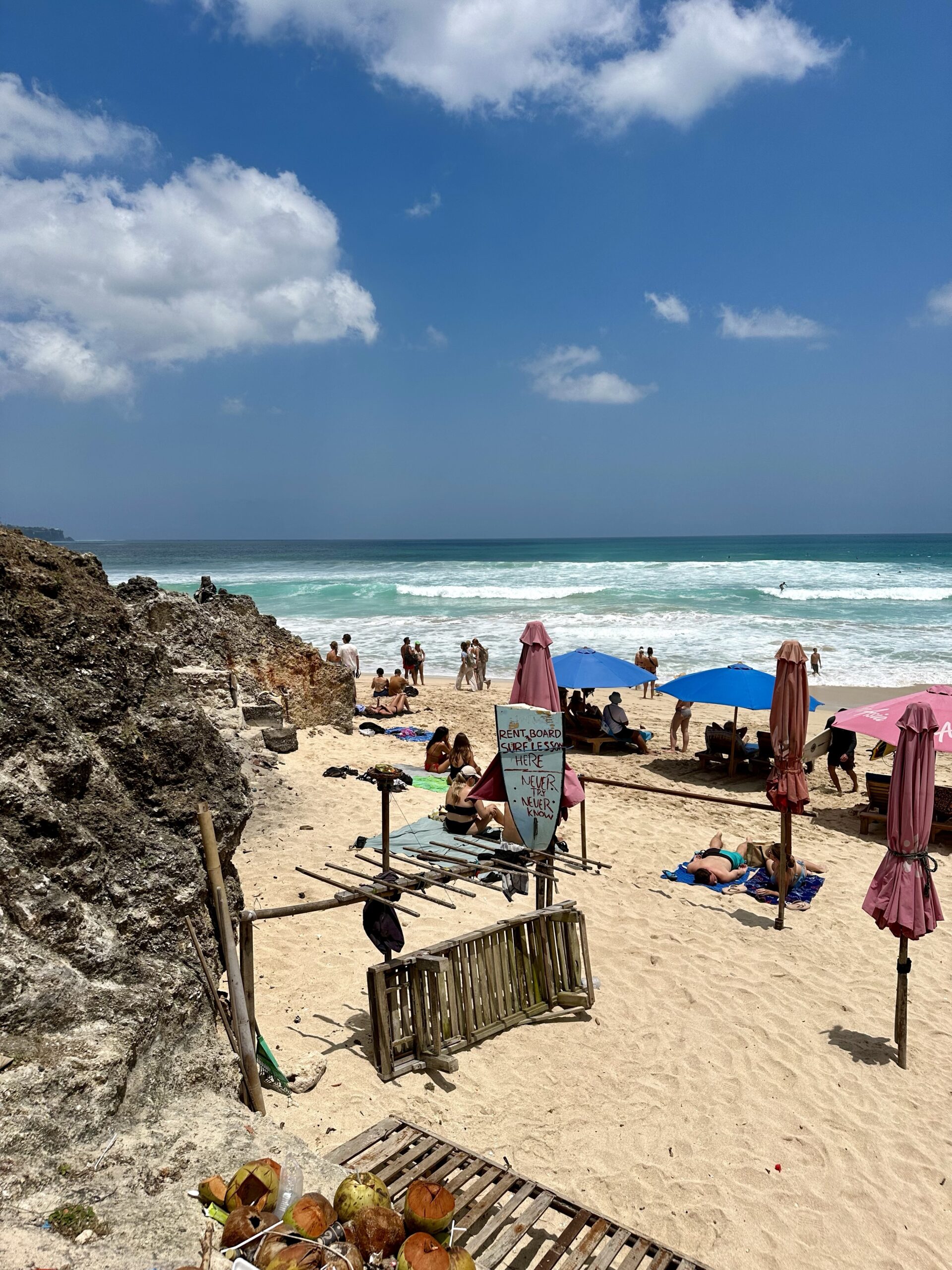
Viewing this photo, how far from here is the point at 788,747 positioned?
7.41 m

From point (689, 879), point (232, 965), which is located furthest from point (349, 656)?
point (232, 965)

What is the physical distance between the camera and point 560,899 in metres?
7.71

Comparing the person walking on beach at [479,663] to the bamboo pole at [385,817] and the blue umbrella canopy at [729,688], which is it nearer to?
the blue umbrella canopy at [729,688]

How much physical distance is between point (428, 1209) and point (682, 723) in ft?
38.6

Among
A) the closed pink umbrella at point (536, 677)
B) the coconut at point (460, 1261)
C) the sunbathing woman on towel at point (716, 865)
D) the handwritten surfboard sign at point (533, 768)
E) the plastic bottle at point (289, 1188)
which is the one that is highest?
the closed pink umbrella at point (536, 677)

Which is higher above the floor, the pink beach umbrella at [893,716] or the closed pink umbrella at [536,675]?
the closed pink umbrella at [536,675]

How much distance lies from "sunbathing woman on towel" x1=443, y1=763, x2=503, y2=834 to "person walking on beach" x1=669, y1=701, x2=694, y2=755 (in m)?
6.21

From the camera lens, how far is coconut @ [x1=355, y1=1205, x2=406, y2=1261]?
2618 mm

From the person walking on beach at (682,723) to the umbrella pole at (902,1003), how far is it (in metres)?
8.37

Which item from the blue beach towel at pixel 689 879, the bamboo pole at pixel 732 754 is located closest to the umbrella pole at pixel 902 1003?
the blue beach towel at pixel 689 879

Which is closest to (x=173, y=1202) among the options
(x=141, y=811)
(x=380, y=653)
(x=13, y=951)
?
(x=13, y=951)

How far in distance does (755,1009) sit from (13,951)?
5.21m

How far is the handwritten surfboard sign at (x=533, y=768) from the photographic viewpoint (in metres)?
5.77

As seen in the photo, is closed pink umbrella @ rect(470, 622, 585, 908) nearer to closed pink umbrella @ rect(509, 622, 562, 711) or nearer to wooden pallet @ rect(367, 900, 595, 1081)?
closed pink umbrella @ rect(509, 622, 562, 711)
